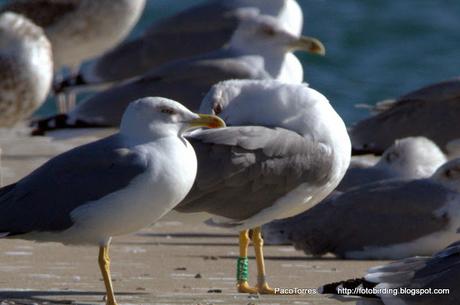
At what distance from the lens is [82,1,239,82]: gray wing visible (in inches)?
585

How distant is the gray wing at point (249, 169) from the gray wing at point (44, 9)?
9.52m

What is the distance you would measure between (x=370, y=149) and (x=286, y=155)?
4.44 m

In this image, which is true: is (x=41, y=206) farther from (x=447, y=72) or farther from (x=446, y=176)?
(x=447, y=72)

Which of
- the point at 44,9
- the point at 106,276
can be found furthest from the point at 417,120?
the point at 44,9

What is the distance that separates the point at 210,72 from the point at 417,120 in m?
1.66

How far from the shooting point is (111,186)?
20.4ft

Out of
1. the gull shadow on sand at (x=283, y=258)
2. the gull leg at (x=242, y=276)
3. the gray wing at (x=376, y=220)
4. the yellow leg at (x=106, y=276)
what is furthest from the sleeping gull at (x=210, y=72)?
the yellow leg at (x=106, y=276)

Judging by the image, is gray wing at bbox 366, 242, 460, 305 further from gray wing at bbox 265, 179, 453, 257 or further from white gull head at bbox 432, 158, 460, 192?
white gull head at bbox 432, 158, 460, 192

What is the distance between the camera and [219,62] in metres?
12.2

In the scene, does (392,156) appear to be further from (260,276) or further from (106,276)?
(106,276)

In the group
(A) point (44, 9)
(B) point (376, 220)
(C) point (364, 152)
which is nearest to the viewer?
(B) point (376, 220)

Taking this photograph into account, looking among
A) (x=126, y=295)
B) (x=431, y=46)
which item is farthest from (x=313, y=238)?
(x=431, y=46)

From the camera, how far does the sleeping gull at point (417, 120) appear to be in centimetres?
1141

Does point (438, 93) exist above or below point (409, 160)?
below
